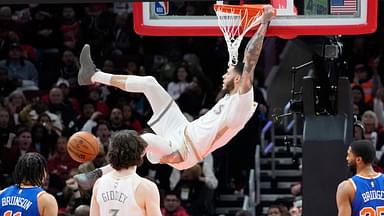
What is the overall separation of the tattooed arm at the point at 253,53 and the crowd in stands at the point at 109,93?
398 cm

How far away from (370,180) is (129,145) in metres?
2.35

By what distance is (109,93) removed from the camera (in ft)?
54.6

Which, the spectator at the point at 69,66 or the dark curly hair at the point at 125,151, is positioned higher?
the dark curly hair at the point at 125,151

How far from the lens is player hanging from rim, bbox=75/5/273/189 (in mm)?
8797

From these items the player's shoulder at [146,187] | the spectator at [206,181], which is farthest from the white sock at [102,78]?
the spectator at [206,181]

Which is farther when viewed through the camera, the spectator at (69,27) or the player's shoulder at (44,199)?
the spectator at (69,27)

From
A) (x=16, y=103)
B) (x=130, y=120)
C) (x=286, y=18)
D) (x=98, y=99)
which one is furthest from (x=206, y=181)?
(x=286, y=18)

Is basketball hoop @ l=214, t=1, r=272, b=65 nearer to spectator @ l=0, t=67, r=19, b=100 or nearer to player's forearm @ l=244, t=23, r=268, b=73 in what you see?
player's forearm @ l=244, t=23, r=268, b=73

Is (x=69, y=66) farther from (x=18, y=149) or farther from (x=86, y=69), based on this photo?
(x=86, y=69)

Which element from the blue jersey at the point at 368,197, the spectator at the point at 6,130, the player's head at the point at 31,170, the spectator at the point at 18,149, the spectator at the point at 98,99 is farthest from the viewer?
the spectator at the point at 98,99

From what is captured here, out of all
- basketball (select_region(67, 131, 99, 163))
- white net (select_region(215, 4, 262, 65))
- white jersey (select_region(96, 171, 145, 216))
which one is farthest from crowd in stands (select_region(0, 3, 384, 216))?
white jersey (select_region(96, 171, 145, 216))

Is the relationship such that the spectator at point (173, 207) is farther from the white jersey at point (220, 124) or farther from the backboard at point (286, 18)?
the white jersey at point (220, 124)

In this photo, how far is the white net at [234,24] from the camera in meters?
9.23

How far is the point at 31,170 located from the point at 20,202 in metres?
0.26
